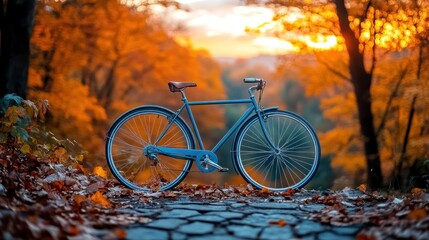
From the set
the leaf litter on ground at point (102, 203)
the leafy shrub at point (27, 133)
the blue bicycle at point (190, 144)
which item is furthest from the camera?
the leafy shrub at point (27, 133)

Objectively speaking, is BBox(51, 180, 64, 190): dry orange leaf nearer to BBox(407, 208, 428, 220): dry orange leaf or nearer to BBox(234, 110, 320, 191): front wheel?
BBox(234, 110, 320, 191): front wheel

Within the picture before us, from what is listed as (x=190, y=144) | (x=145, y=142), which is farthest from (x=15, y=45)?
(x=190, y=144)

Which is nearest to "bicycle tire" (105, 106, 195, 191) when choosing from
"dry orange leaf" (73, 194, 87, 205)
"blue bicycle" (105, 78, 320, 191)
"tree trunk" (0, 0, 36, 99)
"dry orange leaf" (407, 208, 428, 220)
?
"blue bicycle" (105, 78, 320, 191)

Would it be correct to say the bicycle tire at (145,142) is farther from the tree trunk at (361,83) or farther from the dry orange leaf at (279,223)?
the tree trunk at (361,83)

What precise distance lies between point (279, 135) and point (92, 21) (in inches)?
494

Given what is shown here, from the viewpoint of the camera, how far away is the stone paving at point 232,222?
3410 mm

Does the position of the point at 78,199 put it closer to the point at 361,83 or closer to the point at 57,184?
the point at 57,184

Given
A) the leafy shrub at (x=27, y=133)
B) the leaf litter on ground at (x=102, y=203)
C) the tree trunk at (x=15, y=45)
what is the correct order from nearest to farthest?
the leaf litter on ground at (x=102, y=203) < the leafy shrub at (x=27, y=133) < the tree trunk at (x=15, y=45)

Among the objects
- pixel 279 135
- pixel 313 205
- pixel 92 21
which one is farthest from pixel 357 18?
pixel 92 21

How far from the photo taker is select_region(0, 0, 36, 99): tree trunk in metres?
8.07

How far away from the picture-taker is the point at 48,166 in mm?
5430

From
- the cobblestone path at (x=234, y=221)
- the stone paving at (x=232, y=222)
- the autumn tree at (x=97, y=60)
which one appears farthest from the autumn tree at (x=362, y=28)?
the stone paving at (x=232, y=222)

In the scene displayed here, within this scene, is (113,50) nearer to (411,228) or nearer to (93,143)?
(93,143)

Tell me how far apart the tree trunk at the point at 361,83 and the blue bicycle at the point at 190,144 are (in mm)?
5848
